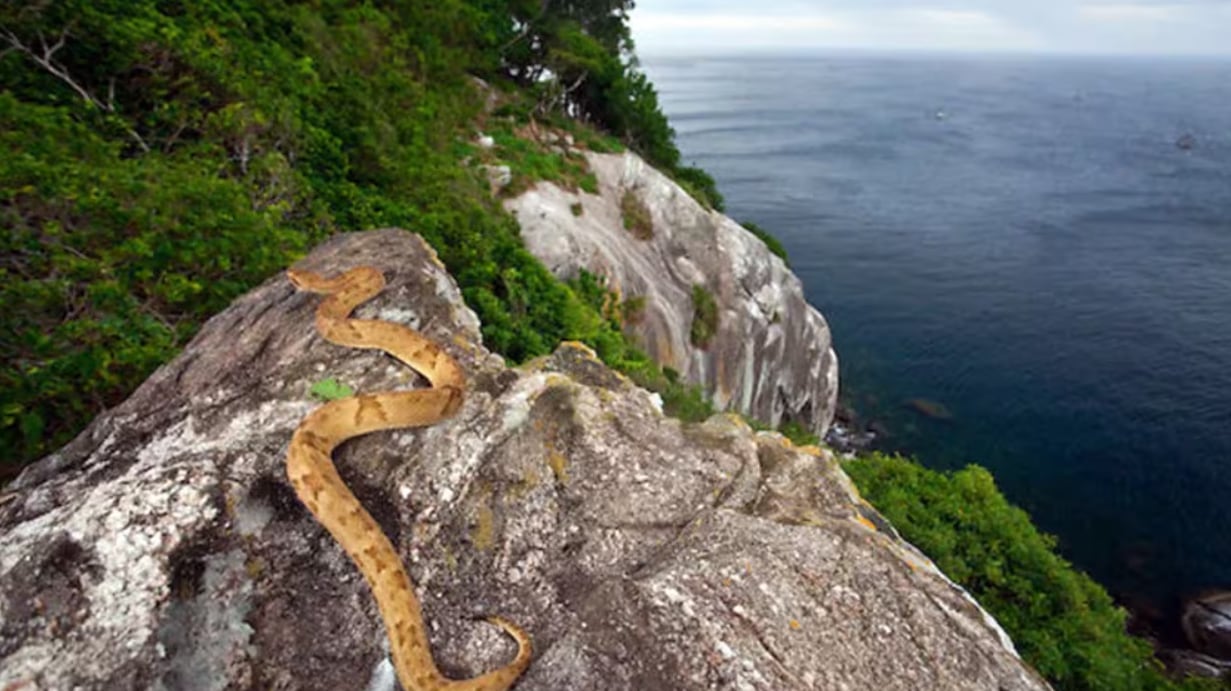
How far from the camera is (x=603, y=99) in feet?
123

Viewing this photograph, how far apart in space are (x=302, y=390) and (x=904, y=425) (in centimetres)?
3876

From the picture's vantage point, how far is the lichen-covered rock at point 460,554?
4.24 metres

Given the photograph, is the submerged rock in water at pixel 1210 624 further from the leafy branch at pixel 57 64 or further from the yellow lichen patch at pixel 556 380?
the leafy branch at pixel 57 64

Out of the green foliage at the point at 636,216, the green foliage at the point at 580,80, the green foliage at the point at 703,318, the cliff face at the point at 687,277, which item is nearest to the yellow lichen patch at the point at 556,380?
the cliff face at the point at 687,277

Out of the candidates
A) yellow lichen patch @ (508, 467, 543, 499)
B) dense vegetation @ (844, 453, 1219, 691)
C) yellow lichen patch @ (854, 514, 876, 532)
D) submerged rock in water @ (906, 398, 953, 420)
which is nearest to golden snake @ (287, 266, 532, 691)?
yellow lichen patch @ (508, 467, 543, 499)

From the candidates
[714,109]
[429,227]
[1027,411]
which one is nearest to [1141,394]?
[1027,411]

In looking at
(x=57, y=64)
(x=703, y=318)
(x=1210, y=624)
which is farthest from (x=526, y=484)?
(x=1210, y=624)

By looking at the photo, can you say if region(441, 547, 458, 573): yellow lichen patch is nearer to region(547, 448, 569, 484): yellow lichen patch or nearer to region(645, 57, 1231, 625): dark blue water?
region(547, 448, 569, 484): yellow lichen patch

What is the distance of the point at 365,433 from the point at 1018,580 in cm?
1760

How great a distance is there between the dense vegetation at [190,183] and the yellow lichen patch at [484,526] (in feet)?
14.7

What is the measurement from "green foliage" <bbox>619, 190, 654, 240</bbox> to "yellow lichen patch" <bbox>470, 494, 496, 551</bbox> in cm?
2142

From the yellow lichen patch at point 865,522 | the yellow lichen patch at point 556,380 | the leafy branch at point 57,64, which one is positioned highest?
the leafy branch at point 57,64

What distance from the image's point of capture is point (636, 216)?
26594 mm

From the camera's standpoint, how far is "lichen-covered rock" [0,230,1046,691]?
4242 mm
